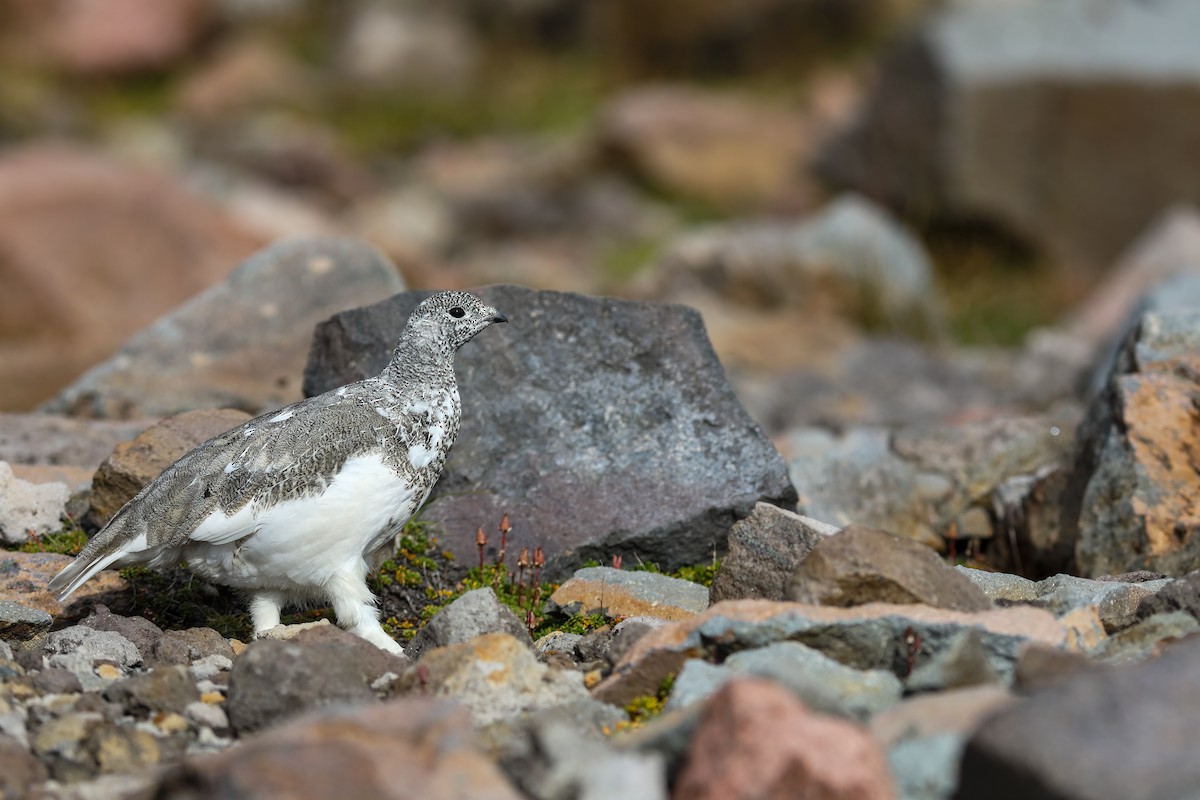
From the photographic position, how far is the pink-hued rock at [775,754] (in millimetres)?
3863

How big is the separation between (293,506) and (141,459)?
1.33 meters

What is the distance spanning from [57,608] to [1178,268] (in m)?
12.2

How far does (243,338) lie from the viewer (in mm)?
9258

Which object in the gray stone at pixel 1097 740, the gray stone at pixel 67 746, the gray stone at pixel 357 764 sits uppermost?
the gray stone at pixel 1097 740

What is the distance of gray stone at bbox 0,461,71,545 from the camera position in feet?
22.9

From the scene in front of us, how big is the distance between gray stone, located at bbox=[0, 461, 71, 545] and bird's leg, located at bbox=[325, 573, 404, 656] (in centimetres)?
187

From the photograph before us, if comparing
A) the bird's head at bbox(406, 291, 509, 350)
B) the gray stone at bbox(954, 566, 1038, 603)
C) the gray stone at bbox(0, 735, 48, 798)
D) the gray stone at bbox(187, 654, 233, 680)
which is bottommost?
the gray stone at bbox(187, 654, 233, 680)

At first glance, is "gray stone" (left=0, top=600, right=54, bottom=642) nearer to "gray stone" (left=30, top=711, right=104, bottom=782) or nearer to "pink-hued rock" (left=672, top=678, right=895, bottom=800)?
"gray stone" (left=30, top=711, right=104, bottom=782)

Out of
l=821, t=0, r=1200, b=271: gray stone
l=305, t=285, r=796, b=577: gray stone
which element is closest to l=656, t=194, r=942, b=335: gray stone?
l=821, t=0, r=1200, b=271: gray stone

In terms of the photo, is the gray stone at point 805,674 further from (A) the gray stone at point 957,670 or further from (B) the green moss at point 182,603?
(B) the green moss at point 182,603

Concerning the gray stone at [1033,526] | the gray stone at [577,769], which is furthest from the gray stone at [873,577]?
the gray stone at [1033,526]

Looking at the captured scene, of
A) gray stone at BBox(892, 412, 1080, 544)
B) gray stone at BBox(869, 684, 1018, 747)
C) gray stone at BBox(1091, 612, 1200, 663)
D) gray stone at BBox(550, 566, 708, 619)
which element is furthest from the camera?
gray stone at BBox(892, 412, 1080, 544)

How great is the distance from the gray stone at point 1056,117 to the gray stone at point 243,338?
32.8 feet

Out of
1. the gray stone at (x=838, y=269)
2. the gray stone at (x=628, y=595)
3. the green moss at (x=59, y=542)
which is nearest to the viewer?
the gray stone at (x=628, y=595)
